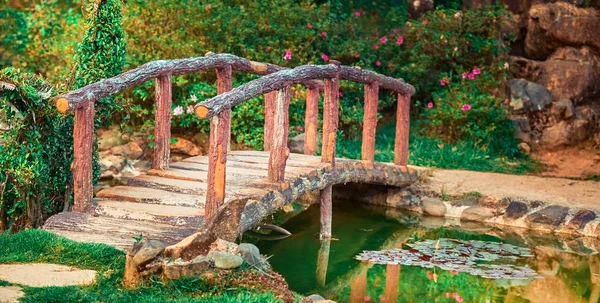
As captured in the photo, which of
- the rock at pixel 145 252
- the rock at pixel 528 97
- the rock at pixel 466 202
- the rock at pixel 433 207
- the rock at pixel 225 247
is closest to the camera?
the rock at pixel 145 252

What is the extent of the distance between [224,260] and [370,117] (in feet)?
15.7

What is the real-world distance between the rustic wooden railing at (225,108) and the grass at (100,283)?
88cm

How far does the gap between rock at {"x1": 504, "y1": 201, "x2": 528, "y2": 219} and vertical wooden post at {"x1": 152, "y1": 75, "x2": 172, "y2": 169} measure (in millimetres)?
4420

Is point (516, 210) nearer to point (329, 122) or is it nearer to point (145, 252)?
point (329, 122)

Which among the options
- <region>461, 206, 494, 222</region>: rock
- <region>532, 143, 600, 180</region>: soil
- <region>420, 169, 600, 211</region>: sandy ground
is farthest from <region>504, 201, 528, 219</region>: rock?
<region>532, 143, 600, 180</region>: soil

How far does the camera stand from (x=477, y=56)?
49.3 ft

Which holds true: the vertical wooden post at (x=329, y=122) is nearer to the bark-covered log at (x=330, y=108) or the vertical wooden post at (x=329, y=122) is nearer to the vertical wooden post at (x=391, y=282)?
the bark-covered log at (x=330, y=108)

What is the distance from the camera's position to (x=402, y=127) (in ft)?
37.9

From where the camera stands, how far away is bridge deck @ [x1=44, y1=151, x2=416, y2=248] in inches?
288

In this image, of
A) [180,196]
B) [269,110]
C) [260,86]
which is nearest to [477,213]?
[269,110]

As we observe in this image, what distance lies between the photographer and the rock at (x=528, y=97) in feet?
46.7

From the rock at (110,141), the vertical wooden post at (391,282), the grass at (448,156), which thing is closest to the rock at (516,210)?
the grass at (448,156)

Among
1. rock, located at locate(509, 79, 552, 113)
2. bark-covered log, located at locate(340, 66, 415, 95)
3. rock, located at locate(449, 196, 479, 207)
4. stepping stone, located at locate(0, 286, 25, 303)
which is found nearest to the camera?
stepping stone, located at locate(0, 286, 25, 303)

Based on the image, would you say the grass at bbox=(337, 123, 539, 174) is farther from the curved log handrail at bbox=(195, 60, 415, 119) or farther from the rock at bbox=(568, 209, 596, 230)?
the rock at bbox=(568, 209, 596, 230)
